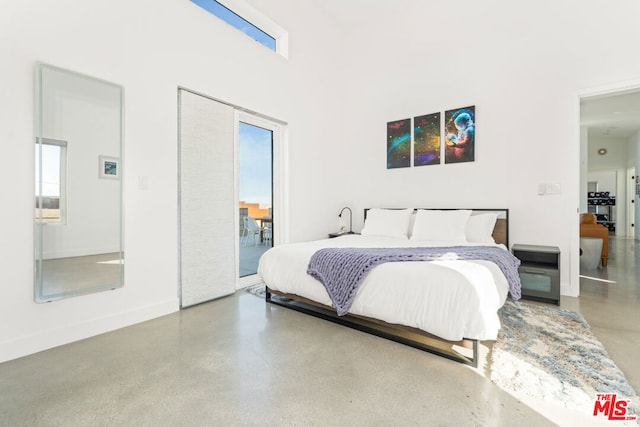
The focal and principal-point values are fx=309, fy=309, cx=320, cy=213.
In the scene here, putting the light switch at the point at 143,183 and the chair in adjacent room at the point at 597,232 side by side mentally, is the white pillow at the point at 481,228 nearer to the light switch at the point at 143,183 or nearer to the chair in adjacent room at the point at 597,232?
the chair in adjacent room at the point at 597,232

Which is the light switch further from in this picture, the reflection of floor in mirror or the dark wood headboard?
the dark wood headboard

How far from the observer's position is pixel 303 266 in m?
2.76

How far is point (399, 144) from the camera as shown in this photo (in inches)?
180

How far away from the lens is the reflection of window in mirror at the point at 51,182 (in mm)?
2164

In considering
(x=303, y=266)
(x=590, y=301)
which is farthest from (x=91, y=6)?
(x=590, y=301)

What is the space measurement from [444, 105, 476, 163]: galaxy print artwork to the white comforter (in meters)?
2.12

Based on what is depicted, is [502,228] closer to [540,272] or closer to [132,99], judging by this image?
[540,272]

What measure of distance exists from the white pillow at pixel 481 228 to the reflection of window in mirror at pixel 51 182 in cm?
388

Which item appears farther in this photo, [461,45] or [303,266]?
[461,45]

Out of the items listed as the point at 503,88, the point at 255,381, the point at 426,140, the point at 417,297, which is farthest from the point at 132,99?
the point at 503,88

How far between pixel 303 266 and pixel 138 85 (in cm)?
215

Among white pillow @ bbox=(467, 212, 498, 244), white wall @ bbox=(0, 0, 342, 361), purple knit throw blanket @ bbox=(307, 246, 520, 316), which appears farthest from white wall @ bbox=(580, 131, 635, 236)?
white wall @ bbox=(0, 0, 342, 361)

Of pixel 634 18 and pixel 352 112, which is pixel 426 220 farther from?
pixel 634 18

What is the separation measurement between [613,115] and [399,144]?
17.1ft
